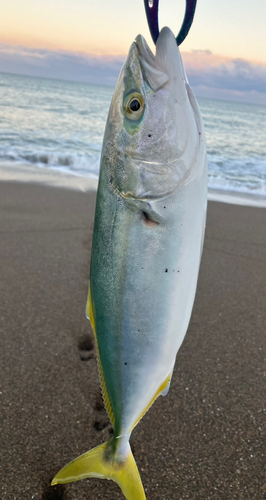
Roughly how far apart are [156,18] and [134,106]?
0.27 m

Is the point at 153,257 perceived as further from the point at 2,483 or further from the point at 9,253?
the point at 9,253

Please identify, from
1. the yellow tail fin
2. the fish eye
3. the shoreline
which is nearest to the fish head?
the fish eye

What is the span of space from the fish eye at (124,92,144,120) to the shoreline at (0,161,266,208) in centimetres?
517

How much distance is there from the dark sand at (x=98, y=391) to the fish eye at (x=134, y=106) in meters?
1.56

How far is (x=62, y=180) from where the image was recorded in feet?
22.2

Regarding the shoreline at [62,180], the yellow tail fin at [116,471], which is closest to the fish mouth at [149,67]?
the yellow tail fin at [116,471]

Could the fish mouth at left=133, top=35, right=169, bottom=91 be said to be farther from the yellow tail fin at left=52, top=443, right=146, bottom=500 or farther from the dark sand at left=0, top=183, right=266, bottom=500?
the dark sand at left=0, top=183, right=266, bottom=500

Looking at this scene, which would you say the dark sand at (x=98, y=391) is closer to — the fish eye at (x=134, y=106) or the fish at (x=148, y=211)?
the fish at (x=148, y=211)

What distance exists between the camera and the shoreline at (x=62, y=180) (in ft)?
20.7

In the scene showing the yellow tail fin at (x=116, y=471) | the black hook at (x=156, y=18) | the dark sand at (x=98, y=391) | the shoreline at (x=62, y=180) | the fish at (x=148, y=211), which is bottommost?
the dark sand at (x=98, y=391)

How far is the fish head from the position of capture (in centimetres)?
104

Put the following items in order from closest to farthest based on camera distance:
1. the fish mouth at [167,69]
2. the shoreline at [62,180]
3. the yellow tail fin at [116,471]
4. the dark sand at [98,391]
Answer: the fish mouth at [167,69], the yellow tail fin at [116,471], the dark sand at [98,391], the shoreline at [62,180]

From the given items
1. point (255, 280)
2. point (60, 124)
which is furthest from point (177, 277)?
point (60, 124)

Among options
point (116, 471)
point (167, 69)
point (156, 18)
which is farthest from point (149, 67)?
point (116, 471)
